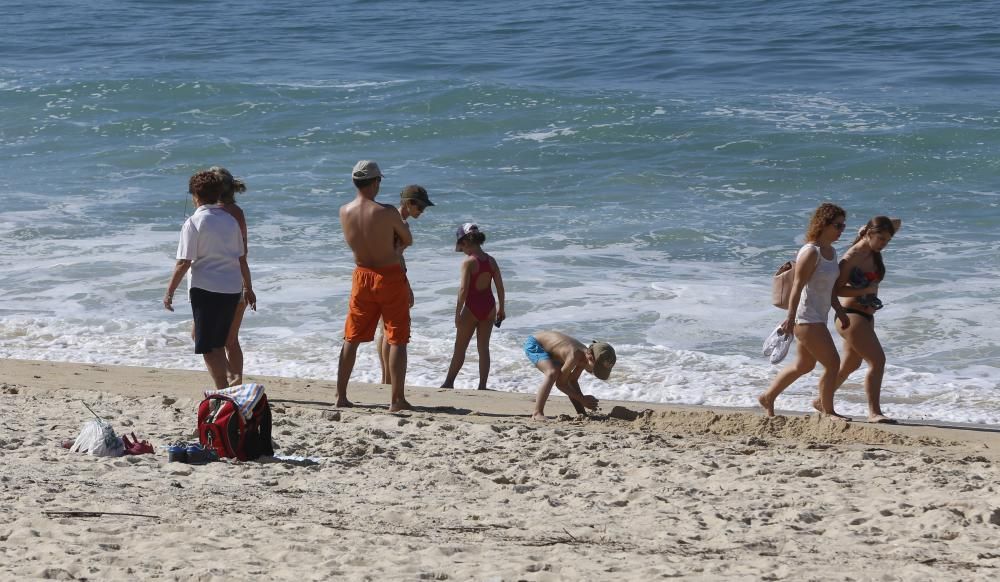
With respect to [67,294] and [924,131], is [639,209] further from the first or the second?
[67,294]

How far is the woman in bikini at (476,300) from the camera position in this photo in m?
7.86

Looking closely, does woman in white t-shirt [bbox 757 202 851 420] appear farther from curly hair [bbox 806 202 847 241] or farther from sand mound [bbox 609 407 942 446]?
sand mound [bbox 609 407 942 446]

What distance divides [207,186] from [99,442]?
5.14 feet

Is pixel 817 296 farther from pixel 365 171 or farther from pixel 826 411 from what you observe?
pixel 365 171

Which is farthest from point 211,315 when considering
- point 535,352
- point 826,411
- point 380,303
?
point 826,411

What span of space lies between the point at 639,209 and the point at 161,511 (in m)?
10.7

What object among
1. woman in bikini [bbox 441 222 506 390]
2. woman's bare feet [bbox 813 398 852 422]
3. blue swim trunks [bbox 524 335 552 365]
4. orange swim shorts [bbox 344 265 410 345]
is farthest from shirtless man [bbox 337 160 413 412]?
woman's bare feet [bbox 813 398 852 422]

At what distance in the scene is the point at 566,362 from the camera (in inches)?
274

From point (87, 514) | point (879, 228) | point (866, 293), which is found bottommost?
point (87, 514)

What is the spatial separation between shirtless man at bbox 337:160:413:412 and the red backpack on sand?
1228 mm

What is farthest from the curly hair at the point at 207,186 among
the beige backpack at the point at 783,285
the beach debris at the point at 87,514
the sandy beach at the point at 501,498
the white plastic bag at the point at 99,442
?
the beige backpack at the point at 783,285

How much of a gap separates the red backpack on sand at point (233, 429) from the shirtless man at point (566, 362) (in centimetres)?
180

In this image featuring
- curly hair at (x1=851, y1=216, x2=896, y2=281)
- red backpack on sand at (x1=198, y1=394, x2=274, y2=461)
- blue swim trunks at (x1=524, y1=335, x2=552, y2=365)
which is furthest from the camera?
blue swim trunks at (x1=524, y1=335, x2=552, y2=365)

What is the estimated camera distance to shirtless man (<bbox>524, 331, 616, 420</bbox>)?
267 inches
